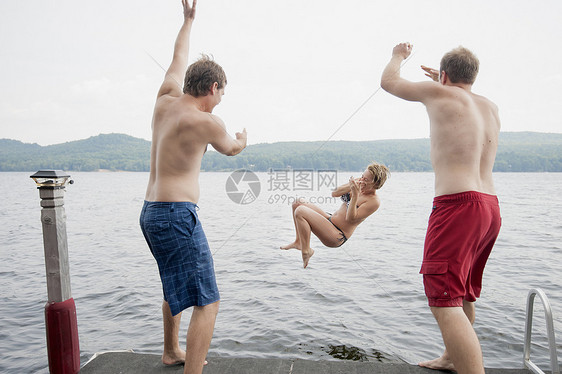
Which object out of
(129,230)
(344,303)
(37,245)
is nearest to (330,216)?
(344,303)

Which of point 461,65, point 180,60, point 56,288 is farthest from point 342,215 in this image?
point 56,288

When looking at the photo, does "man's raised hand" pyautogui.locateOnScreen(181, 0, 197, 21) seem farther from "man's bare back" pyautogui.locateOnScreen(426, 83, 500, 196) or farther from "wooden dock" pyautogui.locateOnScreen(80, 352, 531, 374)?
"wooden dock" pyautogui.locateOnScreen(80, 352, 531, 374)

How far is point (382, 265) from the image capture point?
12.8 meters

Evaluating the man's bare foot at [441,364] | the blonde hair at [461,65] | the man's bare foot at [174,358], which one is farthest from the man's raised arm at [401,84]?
the man's bare foot at [174,358]

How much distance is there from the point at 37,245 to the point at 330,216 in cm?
1448

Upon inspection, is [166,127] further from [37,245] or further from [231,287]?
[37,245]

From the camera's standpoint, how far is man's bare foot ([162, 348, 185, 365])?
3.86 meters

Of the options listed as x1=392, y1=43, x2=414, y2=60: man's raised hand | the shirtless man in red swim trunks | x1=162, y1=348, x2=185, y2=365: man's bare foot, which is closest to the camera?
the shirtless man in red swim trunks

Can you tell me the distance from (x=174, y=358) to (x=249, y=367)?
0.68 m

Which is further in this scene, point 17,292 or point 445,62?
point 17,292

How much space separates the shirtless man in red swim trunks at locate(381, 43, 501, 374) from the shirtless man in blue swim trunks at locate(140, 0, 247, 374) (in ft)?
4.99

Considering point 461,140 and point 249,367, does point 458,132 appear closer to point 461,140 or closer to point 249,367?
point 461,140

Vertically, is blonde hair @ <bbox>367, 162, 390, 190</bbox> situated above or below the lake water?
above

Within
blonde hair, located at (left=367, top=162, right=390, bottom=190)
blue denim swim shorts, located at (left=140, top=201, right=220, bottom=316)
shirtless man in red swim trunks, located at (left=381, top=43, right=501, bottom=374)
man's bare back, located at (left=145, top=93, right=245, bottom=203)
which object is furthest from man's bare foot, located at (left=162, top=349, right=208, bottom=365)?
blonde hair, located at (left=367, top=162, right=390, bottom=190)
